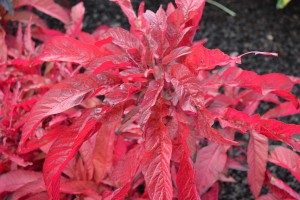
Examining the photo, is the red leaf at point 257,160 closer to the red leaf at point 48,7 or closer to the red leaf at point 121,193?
the red leaf at point 121,193

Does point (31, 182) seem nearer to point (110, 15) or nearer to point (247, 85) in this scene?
point (247, 85)

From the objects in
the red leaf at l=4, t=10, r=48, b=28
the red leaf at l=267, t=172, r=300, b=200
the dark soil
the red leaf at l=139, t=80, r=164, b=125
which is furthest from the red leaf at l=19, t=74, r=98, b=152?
the dark soil

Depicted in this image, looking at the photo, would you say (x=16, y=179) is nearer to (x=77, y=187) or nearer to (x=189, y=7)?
(x=77, y=187)

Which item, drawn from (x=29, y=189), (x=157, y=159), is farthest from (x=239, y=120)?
(x=29, y=189)

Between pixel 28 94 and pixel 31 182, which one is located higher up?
pixel 28 94

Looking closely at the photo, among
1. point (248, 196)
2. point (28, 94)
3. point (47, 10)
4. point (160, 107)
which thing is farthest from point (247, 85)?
point (47, 10)

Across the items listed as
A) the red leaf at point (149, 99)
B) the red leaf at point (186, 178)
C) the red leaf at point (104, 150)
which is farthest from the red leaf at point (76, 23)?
the red leaf at point (186, 178)

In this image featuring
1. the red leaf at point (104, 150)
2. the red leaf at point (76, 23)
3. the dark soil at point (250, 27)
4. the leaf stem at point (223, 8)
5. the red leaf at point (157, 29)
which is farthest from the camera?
the leaf stem at point (223, 8)

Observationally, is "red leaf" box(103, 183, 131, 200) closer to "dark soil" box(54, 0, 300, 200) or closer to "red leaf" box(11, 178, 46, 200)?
"red leaf" box(11, 178, 46, 200)
